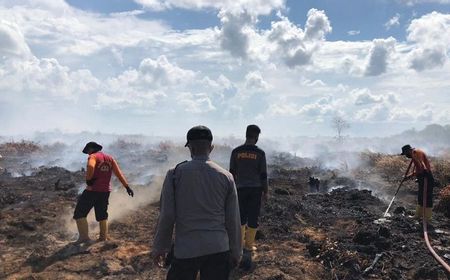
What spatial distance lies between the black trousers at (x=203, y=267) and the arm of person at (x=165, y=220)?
0.55ft

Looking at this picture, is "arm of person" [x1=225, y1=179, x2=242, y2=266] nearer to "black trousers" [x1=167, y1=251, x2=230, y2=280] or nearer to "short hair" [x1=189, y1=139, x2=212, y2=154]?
"black trousers" [x1=167, y1=251, x2=230, y2=280]

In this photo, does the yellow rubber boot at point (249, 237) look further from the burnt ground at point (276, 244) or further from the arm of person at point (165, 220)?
the arm of person at point (165, 220)

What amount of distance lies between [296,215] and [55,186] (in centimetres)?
945

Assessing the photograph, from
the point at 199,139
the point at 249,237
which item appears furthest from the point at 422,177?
the point at 199,139

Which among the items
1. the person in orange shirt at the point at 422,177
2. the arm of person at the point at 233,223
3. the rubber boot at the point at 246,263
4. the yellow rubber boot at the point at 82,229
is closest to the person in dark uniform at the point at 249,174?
the rubber boot at the point at 246,263

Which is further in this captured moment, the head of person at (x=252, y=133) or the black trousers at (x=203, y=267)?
the head of person at (x=252, y=133)

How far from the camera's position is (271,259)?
24.1 feet

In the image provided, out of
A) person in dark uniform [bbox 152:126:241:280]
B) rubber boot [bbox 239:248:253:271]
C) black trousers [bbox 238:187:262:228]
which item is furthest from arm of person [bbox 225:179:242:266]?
black trousers [bbox 238:187:262:228]

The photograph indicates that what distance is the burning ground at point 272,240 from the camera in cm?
694

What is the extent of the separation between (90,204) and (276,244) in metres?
3.72

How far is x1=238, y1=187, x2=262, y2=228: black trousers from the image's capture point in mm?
7297

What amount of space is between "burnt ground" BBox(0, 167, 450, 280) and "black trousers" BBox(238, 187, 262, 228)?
0.71 m

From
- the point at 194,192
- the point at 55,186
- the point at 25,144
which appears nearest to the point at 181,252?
the point at 194,192

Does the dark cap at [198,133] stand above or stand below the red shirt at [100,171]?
above
